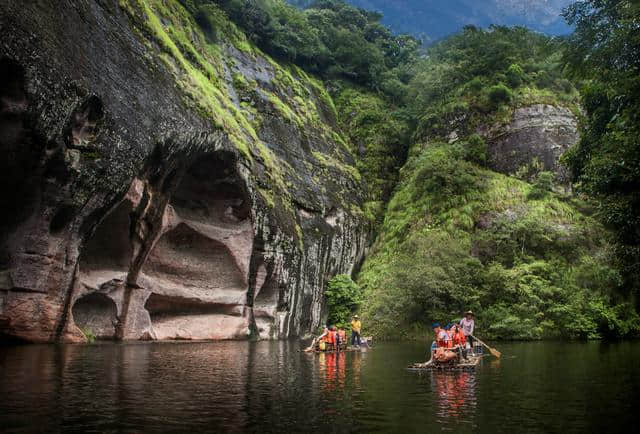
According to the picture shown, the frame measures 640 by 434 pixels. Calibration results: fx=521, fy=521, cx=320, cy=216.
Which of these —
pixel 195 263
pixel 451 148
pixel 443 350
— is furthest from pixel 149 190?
pixel 451 148

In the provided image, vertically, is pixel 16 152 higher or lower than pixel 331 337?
higher

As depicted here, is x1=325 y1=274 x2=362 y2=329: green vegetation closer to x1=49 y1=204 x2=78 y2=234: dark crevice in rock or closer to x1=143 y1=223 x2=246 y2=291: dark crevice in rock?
x1=143 y1=223 x2=246 y2=291: dark crevice in rock

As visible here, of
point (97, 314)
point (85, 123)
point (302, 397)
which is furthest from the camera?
point (97, 314)

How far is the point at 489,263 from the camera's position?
3384 cm

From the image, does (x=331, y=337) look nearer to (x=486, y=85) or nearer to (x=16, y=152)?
(x=16, y=152)

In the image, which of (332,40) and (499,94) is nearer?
(499,94)

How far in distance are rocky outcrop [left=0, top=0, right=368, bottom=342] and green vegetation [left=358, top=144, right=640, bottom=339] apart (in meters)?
4.87

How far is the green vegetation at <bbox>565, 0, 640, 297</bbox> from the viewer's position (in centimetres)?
1194

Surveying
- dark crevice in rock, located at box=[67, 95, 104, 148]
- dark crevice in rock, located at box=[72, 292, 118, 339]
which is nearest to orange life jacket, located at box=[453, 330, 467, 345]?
dark crevice in rock, located at box=[67, 95, 104, 148]

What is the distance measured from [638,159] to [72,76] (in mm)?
15968

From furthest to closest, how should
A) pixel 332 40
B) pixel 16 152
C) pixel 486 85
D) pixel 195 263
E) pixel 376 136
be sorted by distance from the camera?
pixel 332 40
pixel 376 136
pixel 486 85
pixel 195 263
pixel 16 152

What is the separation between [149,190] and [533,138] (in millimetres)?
32263

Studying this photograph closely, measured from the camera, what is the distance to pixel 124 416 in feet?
20.6

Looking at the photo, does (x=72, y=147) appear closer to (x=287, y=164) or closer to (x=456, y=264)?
(x=287, y=164)
